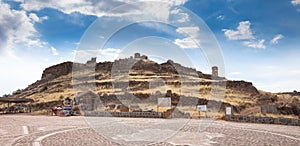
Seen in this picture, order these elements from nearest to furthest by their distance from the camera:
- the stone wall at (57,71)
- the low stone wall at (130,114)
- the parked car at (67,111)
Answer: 1. the low stone wall at (130,114)
2. the parked car at (67,111)
3. the stone wall at (57,71)

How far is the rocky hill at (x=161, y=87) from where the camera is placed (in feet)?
125

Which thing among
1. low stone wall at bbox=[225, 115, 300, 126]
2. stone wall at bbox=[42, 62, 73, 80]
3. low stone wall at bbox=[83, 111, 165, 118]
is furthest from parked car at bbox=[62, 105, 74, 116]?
stone wall at bbox=[42, 62, 73, 80]

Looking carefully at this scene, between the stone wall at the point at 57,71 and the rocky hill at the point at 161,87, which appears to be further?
the stone wall at the point at 57,71

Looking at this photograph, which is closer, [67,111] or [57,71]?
[67,111]

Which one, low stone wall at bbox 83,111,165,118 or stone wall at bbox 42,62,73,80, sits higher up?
stone wall at bbox 42,62,73,80

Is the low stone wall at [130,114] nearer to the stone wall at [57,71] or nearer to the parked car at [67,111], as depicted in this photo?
the parked car at [67,111]

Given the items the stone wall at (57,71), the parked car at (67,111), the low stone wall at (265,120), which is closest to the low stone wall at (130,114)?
the parked car at (67,111)

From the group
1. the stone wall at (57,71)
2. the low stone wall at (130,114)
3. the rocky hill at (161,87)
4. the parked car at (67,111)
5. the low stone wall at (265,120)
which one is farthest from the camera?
the stone wall at (57,71)

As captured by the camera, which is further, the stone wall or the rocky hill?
the stone wall

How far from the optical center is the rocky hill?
38.1 metres

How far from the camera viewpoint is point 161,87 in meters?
60.3

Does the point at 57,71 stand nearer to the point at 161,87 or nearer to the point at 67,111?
the point at 161,87

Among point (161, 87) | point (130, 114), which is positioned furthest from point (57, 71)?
point (130, 114)

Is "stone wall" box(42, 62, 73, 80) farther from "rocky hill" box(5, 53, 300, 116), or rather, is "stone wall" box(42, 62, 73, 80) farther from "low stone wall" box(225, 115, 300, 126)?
"low stone wall" box(225, 115, 300, 126)
